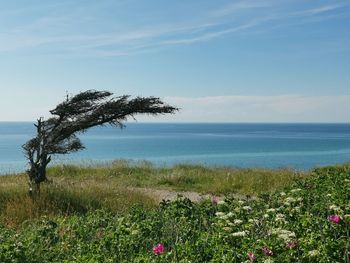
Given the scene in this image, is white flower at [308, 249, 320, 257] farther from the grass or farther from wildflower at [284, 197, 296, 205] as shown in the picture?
the grass

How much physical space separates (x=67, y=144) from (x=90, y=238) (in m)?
10.3

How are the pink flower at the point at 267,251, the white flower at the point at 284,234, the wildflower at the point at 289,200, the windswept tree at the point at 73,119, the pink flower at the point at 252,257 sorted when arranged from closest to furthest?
1. the pink flower at the point at 252,257
2. the pink flower at the point at 267,251
3. the white flower at the point at 284,234
4. the wildflower at the point at 289,200
5. the windswept tree at the point at 73,119

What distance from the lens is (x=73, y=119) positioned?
55.2 ft

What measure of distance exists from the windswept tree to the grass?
958 mm

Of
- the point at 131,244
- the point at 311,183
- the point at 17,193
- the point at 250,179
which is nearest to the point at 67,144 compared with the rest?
the point at 17,193

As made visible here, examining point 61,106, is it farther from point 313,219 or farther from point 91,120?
point 313,219

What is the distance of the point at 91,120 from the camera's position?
16.9m

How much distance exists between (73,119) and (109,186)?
2531mm

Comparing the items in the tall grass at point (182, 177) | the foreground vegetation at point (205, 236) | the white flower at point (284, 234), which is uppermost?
the white flower at point (284, 234)

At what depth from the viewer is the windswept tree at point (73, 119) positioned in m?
16.1


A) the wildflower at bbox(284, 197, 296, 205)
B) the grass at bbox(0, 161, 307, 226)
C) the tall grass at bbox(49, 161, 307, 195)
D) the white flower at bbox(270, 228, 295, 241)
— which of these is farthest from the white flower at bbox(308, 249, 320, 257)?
the tall grass at bbox(49, 161, 307, 195)

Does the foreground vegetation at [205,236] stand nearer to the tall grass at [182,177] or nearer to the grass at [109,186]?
the grass at [109,186]

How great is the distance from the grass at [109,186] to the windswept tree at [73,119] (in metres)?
0.96

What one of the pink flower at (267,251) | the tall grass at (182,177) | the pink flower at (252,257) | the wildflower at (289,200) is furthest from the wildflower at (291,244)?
the tall grass at (182,177)
